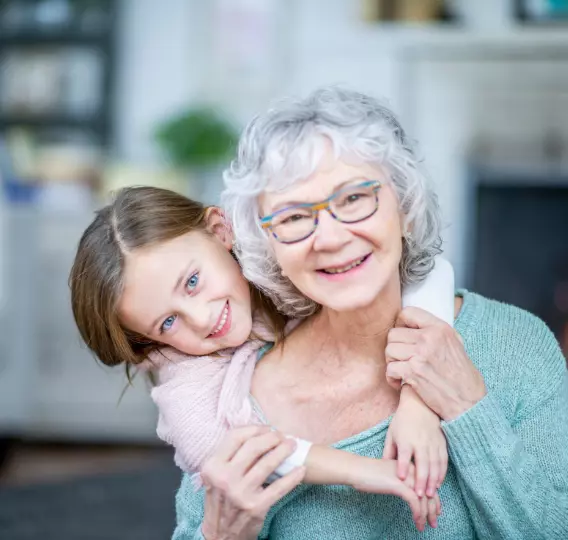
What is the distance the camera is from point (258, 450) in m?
1.21

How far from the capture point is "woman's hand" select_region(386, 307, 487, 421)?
125cm

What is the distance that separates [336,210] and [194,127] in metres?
2.95

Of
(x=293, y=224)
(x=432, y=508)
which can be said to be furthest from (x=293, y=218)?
(x=432, y=508)

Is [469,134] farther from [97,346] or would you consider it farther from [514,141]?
[97,346]

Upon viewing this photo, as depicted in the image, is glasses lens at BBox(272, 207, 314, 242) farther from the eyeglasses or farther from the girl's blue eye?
the girl's blue eye

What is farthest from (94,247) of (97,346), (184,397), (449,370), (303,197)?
(449,370)

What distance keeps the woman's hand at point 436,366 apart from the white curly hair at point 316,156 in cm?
12

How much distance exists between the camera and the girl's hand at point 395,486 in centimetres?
120

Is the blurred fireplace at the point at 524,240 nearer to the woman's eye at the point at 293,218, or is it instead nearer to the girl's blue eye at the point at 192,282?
the girl's blue eye at the point at 192,282

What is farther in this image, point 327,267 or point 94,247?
point 94,247

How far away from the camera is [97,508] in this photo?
10.5 ft

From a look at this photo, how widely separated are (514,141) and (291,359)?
3103 millimetres

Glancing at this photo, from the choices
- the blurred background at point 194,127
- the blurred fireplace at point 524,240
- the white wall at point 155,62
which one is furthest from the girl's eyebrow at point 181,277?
the white wall at point 155,62

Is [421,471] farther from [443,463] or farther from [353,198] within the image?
[353,198]
